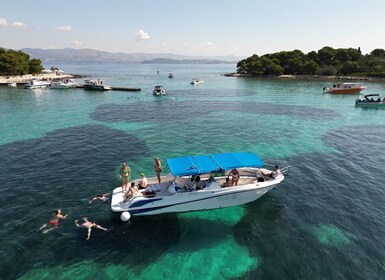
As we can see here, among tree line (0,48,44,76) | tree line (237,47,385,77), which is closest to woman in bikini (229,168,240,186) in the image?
tree line (0,48,44,76)

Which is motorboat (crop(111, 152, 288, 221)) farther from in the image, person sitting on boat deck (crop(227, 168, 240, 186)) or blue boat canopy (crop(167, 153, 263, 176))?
person sitting on boat deck (crop(227, 168, 240, 186))

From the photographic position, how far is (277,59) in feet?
447

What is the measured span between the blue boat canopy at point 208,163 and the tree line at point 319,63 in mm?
124035

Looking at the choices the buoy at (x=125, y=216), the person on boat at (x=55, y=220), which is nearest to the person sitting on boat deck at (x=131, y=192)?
the buoy at (x=125, y=216)

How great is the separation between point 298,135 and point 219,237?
2407 cm

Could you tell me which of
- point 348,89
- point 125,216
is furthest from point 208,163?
point 348,89

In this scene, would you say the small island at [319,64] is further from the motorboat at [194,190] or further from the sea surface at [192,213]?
the motorboat at [194,190]

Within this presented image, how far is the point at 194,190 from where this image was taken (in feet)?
53.6

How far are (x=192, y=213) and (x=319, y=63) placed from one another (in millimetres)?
146454

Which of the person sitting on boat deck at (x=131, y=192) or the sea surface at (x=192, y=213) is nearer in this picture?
the sea surface at (x=192, y=213)

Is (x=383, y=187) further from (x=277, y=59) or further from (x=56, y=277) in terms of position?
(x=277, y=59)

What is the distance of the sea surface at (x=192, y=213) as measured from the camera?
12.7 meters

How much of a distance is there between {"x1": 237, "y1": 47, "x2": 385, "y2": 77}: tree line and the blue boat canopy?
12403 cm

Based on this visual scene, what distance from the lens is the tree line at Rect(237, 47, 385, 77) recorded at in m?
123
